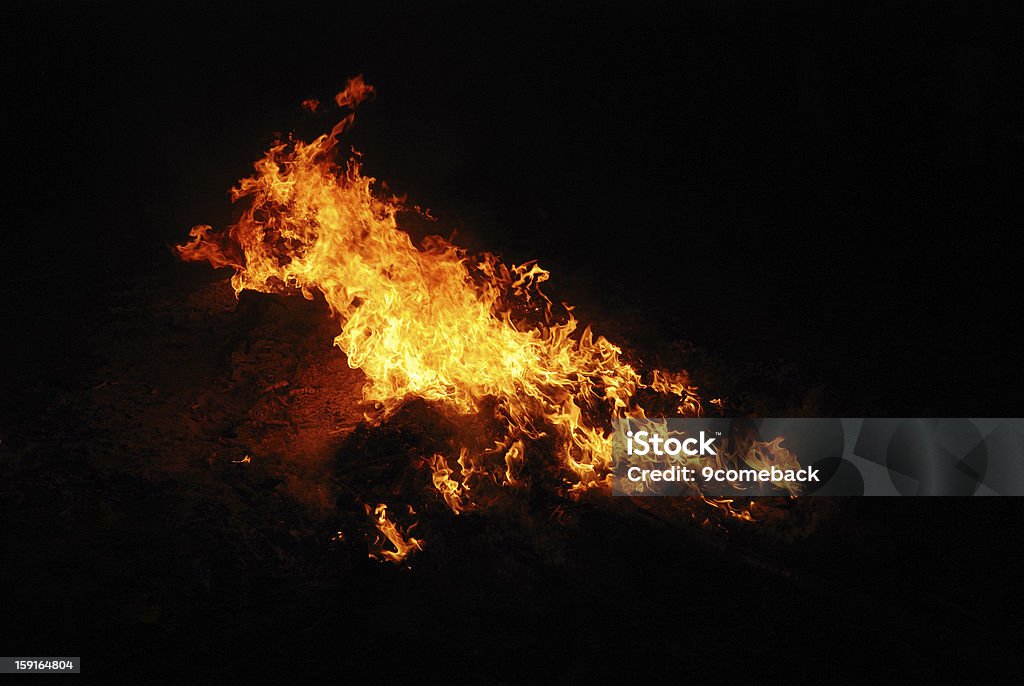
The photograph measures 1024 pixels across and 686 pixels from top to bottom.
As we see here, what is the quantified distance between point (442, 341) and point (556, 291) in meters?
3.00

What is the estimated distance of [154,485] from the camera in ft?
18.5

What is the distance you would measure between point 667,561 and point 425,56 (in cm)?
1004

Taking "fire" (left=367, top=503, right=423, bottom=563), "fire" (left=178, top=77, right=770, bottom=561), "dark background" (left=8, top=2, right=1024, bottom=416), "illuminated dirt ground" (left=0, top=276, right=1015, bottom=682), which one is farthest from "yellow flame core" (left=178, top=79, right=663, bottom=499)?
"dark background" (left=8, top=2, right=1024, bottom=416)

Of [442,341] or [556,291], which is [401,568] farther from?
[556,291]

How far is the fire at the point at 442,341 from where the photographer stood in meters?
5.75

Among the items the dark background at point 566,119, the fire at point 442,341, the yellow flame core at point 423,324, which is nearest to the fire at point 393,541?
the fire at point 442,341

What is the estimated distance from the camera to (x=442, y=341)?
6203mm

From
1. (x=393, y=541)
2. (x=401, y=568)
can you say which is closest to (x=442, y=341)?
(x=393, y=541)

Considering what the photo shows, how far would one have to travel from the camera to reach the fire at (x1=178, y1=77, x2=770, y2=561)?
5754mm

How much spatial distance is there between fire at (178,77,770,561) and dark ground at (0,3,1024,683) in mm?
476

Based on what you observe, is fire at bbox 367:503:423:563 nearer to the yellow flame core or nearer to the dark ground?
the dark ground

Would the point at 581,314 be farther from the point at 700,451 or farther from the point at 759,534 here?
the point at 759,534

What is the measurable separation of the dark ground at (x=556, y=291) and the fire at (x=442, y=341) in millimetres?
476

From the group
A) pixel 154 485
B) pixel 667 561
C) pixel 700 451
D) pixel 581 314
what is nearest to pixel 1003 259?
pixel 581 314
